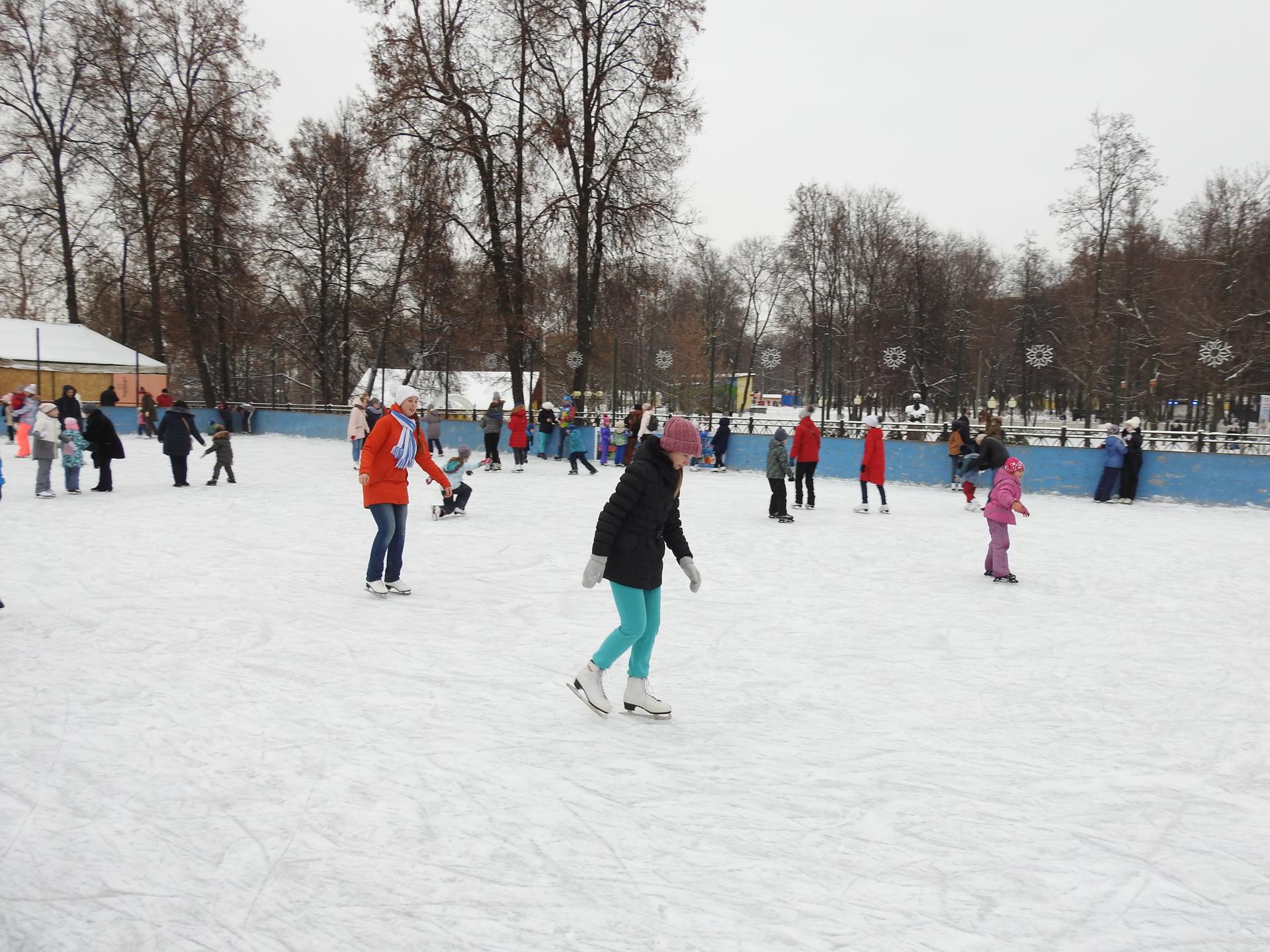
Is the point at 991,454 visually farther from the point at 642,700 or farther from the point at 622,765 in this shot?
the point at 622,765

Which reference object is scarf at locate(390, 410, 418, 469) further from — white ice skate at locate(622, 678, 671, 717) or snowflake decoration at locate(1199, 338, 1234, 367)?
snowflake decoration at locate(1199, 338, 1234, 367)

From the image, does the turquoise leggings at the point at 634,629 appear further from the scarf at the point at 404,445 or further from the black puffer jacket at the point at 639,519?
the scarf at the point at 404,445

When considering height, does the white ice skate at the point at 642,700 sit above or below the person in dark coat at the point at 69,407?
below

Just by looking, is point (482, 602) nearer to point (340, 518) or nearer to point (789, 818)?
point (789, 818)

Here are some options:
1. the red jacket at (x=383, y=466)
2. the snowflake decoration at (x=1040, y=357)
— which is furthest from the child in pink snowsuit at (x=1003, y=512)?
the snowflake decoration at (x=1040, y=357)

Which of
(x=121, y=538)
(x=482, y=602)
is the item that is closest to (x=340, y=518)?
(x=121, y=538)

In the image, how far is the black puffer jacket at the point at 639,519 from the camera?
3998 millimetres

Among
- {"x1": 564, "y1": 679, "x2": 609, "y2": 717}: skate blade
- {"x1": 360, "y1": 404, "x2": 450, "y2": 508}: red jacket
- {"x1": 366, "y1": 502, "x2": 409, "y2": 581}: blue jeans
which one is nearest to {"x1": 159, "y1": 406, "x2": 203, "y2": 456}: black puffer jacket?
{"x1": 366, "y1": 502, "x2": 409, "y2": 581}: blue jeans

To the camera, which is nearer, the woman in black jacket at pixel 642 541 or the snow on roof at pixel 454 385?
the woman in black jacket at pixel 642 541

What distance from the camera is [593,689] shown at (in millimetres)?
4344

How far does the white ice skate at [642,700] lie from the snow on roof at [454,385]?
17.6 meters

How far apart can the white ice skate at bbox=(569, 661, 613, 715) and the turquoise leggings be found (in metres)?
0.05

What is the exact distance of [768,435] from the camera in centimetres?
2134

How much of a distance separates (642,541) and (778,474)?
7.73 m
